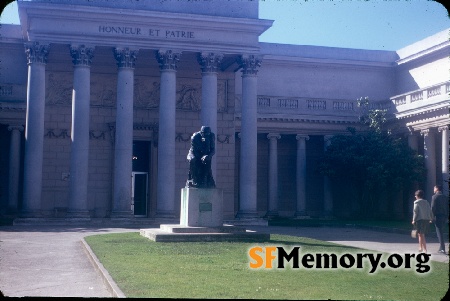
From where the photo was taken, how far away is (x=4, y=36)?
43.6 m

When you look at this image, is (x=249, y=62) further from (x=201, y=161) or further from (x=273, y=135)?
(x=201, y=161)

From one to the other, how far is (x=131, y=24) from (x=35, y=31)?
6.09 meters

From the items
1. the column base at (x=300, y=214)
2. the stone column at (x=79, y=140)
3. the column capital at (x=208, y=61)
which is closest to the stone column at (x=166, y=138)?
the column capital at (x=208, y=61)

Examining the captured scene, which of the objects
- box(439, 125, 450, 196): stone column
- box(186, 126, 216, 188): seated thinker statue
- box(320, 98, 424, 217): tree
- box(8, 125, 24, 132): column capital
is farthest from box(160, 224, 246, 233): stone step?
box(8, 125, 24, 132): column capital

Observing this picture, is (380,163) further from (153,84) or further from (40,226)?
A: (40,226)

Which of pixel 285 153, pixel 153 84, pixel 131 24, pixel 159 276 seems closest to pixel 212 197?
pixel 159 276

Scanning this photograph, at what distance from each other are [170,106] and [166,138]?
2.17m

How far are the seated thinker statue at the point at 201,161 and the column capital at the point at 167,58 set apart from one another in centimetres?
1623

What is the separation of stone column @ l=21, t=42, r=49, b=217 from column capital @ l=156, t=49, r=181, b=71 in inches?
288

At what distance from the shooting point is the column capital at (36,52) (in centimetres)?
3634

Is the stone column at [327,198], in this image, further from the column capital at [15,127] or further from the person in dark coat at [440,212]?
the person in dark coat at [440,212]

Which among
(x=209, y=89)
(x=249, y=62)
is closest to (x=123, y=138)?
(x=209, y=89)

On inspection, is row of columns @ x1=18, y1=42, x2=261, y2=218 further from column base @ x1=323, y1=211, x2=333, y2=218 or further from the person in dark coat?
the person in dark coat

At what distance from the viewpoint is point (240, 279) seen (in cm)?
1262
